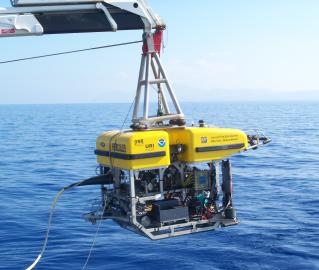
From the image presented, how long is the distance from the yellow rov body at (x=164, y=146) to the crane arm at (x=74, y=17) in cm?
290

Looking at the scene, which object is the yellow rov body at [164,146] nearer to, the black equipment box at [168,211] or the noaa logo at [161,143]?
the noaa logo at [161,143]

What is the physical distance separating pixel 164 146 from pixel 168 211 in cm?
177

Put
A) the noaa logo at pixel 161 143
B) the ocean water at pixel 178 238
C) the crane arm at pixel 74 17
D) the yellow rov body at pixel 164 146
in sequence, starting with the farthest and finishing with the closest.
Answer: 1. the ocean water at pixel 178 238
2. the noaa logo at pixel 161 143
3. the yellow rov body at pixel 164 146
4. the crane arm at pixel 74 17

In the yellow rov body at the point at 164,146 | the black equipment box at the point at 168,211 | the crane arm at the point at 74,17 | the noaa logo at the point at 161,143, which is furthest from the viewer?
the black equipment box at the point at 168,211

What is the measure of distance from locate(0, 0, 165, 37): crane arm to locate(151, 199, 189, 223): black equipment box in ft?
15.5

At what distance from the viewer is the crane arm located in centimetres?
1158

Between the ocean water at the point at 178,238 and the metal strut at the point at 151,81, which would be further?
the ocean water at the point at 178,238

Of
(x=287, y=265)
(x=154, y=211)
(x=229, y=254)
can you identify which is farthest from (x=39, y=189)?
(x=154, y=211)

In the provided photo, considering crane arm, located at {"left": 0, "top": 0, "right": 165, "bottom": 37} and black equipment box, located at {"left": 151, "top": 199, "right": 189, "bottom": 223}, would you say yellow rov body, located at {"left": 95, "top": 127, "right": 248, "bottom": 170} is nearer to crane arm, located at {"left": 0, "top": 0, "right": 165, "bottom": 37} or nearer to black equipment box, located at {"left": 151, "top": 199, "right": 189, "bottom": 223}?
black equipment box, located at {"left": 151, "top": 199, "right": 189, "bottom": 223}

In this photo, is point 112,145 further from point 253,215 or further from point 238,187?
point 238,187

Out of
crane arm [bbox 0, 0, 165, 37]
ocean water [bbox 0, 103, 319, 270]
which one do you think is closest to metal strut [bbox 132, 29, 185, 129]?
crane arm [bbox 0, 0, 165, 37]

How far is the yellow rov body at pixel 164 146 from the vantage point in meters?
12.3

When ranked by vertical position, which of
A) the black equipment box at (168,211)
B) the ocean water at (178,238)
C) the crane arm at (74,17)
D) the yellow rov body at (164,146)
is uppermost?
the crane arm at (74,17)

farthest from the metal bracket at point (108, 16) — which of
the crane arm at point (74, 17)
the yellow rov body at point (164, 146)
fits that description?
the yellow rov body at point (164, 146)
